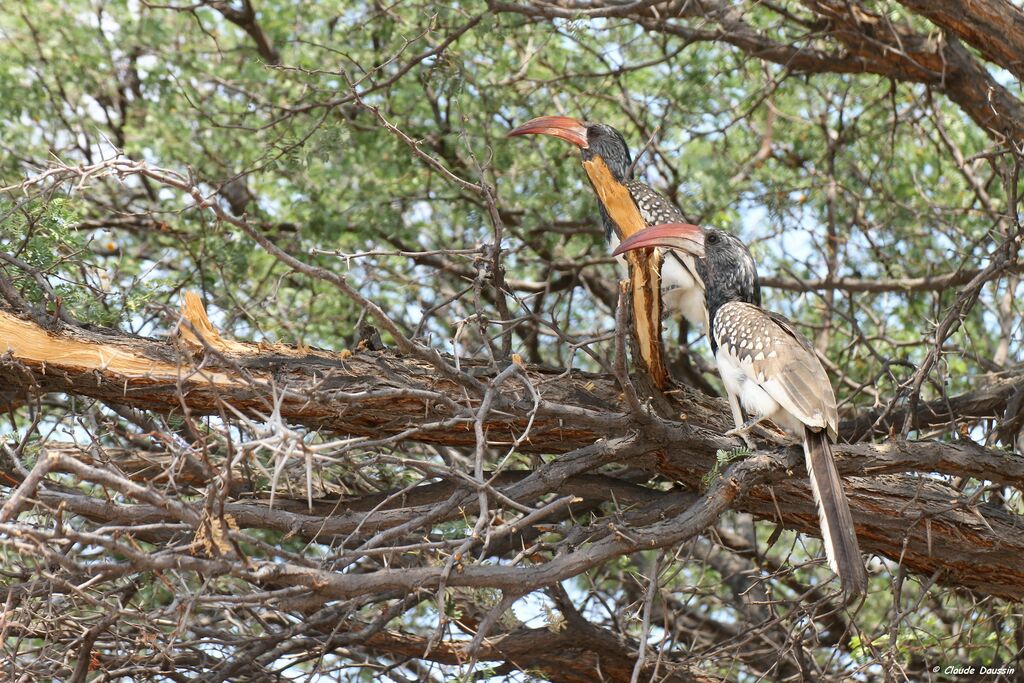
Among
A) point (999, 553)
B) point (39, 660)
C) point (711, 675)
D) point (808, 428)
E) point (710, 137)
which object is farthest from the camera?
point (710, 137)

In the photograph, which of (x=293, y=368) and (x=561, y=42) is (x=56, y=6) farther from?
(x=293, y=368)

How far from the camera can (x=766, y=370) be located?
3441 millimetres

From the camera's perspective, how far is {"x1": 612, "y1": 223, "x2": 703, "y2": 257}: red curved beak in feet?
11.1

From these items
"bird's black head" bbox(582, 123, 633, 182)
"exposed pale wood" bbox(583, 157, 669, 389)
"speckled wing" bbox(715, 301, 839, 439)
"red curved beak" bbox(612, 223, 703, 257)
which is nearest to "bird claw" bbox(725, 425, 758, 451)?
"speckled wing" bbox(715, 301, 839, 439)

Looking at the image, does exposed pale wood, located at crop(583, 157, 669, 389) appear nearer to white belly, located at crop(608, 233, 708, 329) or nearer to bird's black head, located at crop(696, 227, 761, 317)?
bird's black head, located at crop(696, 227, 761, 317)

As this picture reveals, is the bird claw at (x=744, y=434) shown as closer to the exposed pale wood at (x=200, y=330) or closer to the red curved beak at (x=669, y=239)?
the red curved beak at (x=669, y=239)

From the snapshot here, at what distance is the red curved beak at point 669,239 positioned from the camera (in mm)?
3393

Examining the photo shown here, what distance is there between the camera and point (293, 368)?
3254 mm

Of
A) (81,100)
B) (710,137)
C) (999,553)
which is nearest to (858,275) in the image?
(710,137)

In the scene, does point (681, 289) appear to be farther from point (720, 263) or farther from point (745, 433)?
point (745, 433)

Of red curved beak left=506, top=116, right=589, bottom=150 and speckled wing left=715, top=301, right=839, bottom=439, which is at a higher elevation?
red curved beak left=506, top=116, right=589, bottom=150

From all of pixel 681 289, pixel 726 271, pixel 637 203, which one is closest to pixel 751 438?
pixel 726 271

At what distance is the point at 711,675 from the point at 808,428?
1169 mm

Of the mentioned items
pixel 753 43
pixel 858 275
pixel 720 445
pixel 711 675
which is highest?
pixel 753 43
